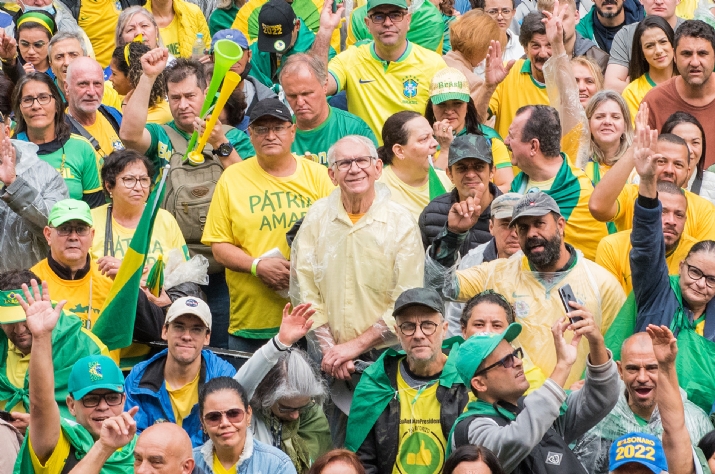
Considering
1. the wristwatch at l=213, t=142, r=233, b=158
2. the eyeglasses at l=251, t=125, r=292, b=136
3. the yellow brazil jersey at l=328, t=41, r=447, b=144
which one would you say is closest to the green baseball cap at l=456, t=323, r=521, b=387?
the eyeglasses at l=251, t=125, r=292, b=136

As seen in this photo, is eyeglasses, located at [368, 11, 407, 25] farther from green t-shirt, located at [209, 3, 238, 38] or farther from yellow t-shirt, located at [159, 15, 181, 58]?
green t-shirt, located at [209, 3, 238, 38]

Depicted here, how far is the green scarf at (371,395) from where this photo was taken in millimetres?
6926

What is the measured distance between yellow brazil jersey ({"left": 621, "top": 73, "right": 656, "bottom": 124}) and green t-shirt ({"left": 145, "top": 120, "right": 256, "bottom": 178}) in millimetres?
2771

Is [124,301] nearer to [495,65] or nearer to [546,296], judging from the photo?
[546,296]

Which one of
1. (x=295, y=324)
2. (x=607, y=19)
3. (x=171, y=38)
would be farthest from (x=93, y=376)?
(x=607, y=19)

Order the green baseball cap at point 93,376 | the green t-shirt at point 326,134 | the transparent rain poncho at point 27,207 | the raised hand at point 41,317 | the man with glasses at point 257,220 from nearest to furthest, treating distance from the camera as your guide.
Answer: the raised hand at point 41,317 → the green baseball cap at point 93,376 → the man with glasses at point 257,220 → the transparent rain poncho at point 27,207 → the green t-shirt at point 326,134

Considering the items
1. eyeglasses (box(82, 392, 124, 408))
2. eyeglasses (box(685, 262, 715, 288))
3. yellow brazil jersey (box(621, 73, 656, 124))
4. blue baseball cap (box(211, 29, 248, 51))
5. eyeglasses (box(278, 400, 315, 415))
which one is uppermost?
eyeglasses (box(685, 262, 715, 288))

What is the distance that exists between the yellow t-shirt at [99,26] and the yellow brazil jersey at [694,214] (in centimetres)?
547

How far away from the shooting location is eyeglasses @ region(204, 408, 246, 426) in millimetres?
6957

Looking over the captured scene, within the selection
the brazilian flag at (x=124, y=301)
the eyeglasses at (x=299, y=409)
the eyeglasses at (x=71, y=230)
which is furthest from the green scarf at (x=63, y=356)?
the eyeglasses at (x=299, y=409)

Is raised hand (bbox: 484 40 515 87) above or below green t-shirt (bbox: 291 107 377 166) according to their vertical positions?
above

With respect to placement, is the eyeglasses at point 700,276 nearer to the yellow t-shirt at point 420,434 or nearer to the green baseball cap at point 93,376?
the yellow t-shirt at point 420,434

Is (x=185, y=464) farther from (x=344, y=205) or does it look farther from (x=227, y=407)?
(x=344, y=205)

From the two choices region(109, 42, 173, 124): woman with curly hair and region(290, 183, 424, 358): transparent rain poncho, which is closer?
region(290, 183, 424, 358): transparent rain poncho
